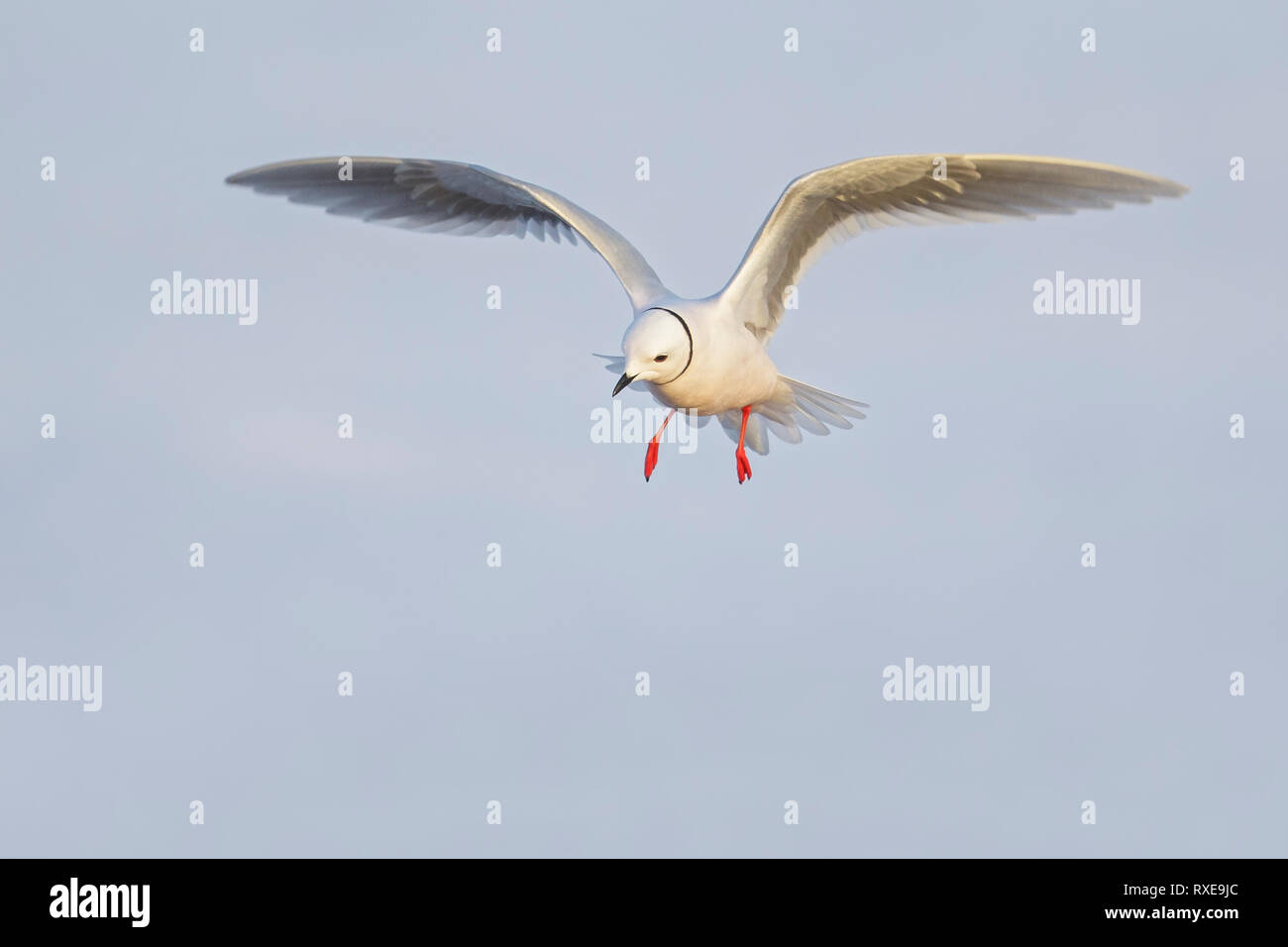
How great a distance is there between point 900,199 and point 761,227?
983 mm

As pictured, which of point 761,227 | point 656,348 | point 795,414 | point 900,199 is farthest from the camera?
point 795,414

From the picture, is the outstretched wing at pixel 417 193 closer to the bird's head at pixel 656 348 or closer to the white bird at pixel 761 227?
the white bird at pixel 761 227

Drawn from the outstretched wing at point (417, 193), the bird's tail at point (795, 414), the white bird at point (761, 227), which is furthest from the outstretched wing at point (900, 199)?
the outstretched wing at point (417, 193)

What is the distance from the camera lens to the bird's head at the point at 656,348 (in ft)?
33.3

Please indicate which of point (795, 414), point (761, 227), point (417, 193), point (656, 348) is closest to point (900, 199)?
point (761, 227)

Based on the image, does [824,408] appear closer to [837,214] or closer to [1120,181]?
[837,214]

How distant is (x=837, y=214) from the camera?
1129 centimetres

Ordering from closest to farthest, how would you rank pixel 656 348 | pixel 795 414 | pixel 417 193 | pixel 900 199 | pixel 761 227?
pixel 656 348 → pixel 761 227 → pixel 900 199 → pixel 795 414 → pixel 417 193

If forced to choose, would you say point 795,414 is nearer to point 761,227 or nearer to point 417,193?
point 761,227

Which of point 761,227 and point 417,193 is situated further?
point 417,193

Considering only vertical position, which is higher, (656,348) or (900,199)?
(900,199)

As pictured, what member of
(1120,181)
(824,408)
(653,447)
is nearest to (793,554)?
(824,408)

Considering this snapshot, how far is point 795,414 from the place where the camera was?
12.1 metres

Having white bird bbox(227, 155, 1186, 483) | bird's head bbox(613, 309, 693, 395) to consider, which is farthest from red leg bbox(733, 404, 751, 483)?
bird's head bbox(613, 309, 693, 395)
